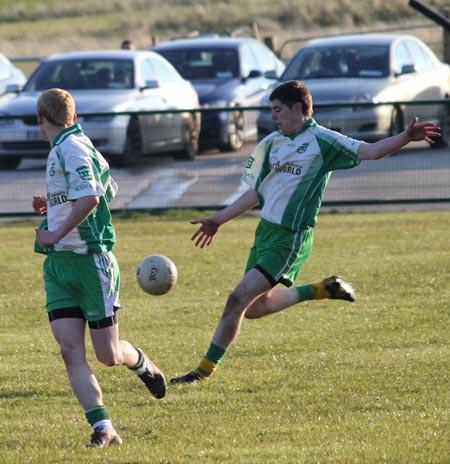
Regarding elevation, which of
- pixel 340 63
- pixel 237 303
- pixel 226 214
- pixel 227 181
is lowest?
pixel 227 181

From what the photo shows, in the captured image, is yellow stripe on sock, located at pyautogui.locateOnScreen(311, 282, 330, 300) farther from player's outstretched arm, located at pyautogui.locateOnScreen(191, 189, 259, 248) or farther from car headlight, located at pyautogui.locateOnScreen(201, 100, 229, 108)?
car headlight, located at pyautogui.locateOnScreen(201, 100, 229, 108)

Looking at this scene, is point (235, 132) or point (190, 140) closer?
point (235, 132)

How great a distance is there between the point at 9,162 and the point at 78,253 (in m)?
11.1

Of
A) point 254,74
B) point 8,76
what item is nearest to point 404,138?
point 254,74

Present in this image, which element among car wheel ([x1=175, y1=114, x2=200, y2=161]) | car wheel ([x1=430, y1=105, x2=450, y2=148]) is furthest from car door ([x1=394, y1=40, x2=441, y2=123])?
car wheel ([x1=175, y1=114, x2=200, y2=161])

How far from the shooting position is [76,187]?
6.28 meters

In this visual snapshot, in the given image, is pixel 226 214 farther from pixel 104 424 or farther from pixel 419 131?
pixel 104 424

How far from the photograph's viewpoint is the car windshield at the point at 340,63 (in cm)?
1889

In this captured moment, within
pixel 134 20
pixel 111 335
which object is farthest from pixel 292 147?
pixel 134 20

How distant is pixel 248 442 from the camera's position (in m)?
6.29

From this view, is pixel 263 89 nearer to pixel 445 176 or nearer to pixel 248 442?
pixel 445 176

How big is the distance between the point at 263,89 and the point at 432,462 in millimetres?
15711

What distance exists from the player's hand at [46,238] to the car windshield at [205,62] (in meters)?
15.0

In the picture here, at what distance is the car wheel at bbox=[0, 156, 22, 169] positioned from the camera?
17219 mm
